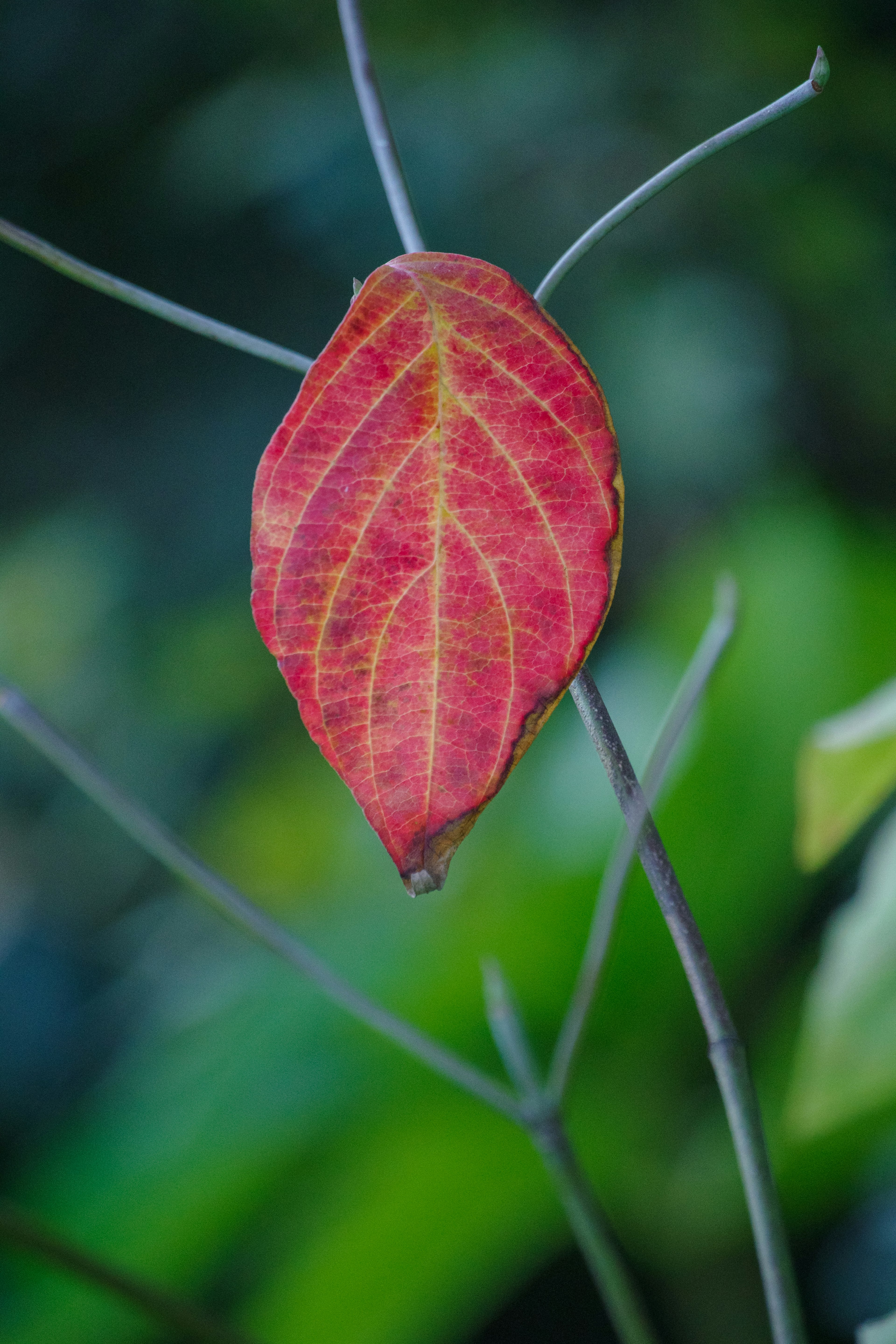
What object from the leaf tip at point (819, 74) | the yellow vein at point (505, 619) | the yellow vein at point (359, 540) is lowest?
the yellow vein at point (505, 619)

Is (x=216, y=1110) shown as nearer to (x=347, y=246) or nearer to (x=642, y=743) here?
(x=642, y=743)

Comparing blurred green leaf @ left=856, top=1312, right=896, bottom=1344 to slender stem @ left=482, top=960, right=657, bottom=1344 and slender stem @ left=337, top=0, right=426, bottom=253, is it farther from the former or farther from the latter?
slender stem @ left=337, top=0, right=426, bottom=253

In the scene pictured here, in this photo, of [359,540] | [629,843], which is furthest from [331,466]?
[629,843]

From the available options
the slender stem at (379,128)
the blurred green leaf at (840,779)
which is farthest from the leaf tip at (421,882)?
the blurred green leaf at (840,779)

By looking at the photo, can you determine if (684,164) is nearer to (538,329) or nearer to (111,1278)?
(538,329)

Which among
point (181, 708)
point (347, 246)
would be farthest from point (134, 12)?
point (181, 708)

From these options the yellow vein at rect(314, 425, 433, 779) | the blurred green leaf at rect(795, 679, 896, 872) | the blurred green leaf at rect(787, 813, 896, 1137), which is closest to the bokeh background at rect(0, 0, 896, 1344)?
the blurred green leaf at rect(787, 813, 896, 1137)

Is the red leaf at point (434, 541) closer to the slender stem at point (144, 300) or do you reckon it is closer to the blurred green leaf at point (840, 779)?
the slender stem at point (144, 300)
